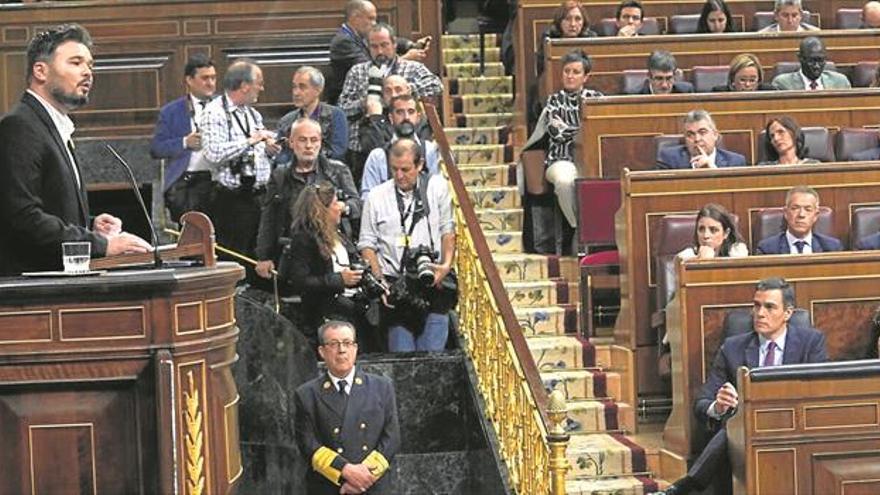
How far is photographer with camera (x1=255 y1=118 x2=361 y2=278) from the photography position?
797 cm

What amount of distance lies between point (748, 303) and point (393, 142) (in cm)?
206

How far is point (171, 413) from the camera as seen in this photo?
403 centimetres

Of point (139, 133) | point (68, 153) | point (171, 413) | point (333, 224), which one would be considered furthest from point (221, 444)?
point (139, 133)

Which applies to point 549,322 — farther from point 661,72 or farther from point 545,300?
point 661,72

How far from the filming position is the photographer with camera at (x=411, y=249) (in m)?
7.63

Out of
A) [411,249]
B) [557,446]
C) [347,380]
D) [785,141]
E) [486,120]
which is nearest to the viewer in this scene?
[557,446]

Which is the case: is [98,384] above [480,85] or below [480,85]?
below

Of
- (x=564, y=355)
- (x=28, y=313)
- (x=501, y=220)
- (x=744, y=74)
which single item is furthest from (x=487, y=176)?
(x=28, y=313)

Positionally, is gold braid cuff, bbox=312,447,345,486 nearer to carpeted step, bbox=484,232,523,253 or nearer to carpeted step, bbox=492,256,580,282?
carpeted step, bbox=492,256,580,282

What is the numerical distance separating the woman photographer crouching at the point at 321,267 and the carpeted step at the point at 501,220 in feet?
5.18

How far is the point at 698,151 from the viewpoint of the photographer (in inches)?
→ 319

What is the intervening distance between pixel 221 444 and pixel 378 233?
145 inches

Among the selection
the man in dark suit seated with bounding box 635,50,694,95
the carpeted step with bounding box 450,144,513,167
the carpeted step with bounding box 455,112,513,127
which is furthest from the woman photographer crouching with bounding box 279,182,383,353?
the carpeted step with bounding box 455,112,513,127

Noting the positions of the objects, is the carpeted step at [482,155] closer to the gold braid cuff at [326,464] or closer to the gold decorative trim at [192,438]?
the gold braid cuff at [326,464]
